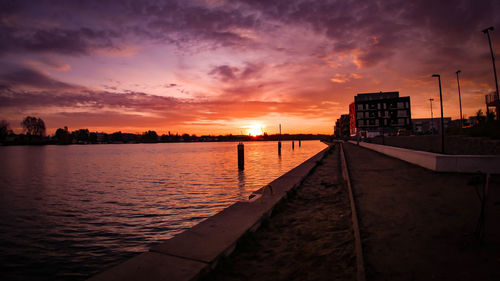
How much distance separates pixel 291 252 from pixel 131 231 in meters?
6.34

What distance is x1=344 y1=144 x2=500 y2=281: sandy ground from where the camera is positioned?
4145mm

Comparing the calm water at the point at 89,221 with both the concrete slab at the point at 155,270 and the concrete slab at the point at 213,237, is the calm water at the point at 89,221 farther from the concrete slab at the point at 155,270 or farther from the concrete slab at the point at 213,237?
the concrete slab at the point at 155,270

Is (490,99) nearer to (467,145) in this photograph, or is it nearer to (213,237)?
(467,145)

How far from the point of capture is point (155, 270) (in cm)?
413

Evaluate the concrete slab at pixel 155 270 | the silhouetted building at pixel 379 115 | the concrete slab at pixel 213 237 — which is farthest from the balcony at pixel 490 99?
the silhouetted building at pixel 379 115

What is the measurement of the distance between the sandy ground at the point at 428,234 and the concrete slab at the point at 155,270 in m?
2.94

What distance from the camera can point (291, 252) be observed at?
5.32m

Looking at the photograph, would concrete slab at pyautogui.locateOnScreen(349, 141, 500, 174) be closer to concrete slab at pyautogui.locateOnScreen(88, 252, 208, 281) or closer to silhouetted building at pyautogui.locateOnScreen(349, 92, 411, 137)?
concrete slab at pyautogui.locateOnScreen(88, 252, 208, 281)

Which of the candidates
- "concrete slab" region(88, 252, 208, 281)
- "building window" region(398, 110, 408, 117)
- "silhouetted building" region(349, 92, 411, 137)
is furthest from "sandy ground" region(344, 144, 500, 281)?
"building window" region(398, 110, 408, 117)

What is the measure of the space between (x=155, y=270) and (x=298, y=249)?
2.98 m

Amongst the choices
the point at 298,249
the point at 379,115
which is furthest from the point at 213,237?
the point at 379,115

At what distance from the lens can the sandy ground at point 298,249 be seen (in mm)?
4375

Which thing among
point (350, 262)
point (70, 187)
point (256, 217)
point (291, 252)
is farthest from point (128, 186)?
point (350, 262)

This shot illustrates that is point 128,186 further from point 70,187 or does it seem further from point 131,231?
point 131,231
